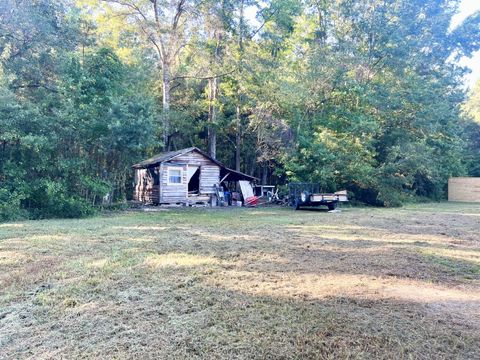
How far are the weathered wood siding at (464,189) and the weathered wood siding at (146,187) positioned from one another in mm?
19993

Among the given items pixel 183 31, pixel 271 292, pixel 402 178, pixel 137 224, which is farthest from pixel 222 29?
pixel 271 292

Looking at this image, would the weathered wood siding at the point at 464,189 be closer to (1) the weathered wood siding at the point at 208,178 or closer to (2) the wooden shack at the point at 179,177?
(2) the wooden shack at the point at 179,177

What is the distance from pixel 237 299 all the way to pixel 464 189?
82.6ft

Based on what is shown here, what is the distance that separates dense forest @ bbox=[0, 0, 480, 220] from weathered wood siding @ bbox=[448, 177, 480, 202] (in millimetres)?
552

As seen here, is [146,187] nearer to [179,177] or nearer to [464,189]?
[179,177]

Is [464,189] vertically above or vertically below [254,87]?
below

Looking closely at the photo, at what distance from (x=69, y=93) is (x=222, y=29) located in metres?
10.9

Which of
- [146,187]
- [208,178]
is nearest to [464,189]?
[208,178]

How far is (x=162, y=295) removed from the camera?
3641mm

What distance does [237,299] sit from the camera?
11.5 feet

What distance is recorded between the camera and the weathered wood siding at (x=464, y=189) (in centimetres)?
2322

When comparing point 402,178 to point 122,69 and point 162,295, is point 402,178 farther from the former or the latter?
point 162,295

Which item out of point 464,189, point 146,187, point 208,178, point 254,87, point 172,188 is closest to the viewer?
point 172,188

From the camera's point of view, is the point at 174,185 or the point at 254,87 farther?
the point at 254,87
